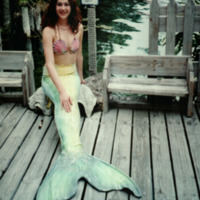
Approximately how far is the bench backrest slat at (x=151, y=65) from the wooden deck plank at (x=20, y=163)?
1350 mm

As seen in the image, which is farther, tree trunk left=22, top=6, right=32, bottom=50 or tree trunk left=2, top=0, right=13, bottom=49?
tree trunk left=22, top=6, right=32, bottom=50

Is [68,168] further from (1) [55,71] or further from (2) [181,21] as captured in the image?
(2) [181,21]

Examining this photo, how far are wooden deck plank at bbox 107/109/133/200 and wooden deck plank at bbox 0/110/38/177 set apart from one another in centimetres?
114

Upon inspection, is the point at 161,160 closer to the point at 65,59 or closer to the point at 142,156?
the point at 142,156

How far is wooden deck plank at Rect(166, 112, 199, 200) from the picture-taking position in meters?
3.01

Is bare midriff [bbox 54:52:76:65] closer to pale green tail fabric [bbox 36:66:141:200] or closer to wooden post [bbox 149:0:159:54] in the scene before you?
pale green tail fabric [bbox 36:66:141:200]

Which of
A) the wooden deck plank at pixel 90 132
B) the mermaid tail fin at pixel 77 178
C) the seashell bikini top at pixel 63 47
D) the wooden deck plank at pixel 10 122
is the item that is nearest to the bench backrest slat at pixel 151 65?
the wooden deck plank at pixel 90 132

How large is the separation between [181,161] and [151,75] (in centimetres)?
170

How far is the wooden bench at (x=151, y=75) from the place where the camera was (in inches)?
172

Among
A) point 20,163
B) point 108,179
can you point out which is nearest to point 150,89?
point 108,179

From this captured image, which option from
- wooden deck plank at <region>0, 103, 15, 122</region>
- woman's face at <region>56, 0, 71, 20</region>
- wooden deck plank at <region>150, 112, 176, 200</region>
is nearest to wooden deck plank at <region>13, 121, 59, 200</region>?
wooden deck plank at <region>0, 103, 15, 122</region>

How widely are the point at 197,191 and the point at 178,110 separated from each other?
179 cm

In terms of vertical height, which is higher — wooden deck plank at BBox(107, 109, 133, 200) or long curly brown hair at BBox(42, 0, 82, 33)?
long curly brown hair at BBox(42, 0, 82, 33)

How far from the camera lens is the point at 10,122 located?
4410mm
